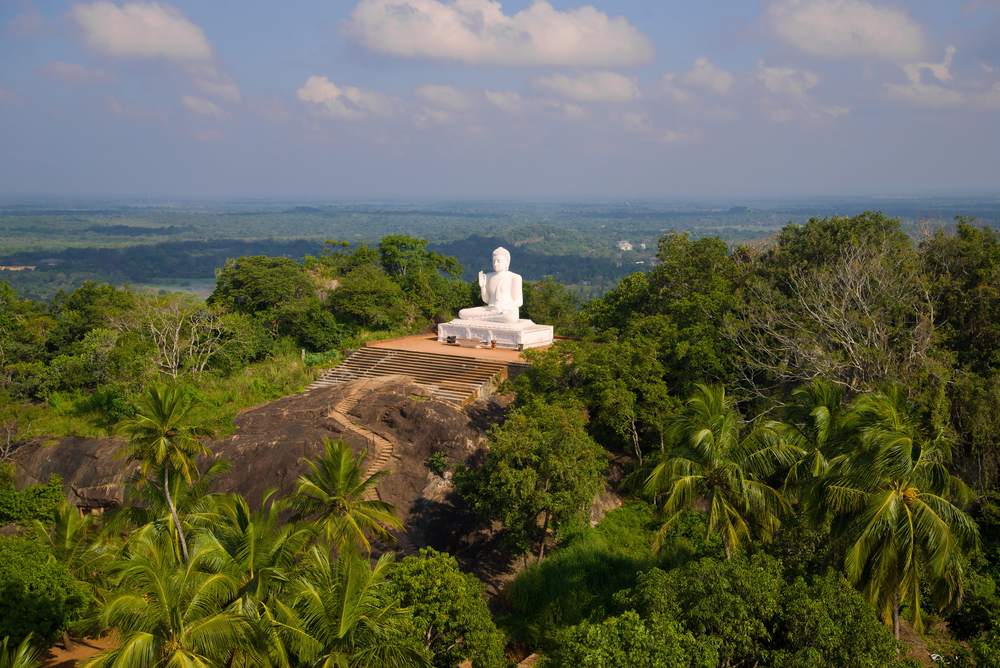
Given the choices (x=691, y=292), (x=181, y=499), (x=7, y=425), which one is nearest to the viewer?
(x=181, y=499)

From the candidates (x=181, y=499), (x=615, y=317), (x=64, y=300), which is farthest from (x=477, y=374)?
(x=64, y=300)

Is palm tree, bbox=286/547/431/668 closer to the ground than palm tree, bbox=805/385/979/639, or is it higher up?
closer to the ground

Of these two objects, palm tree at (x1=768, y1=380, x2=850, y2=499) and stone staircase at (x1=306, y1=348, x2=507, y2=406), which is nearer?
palm tree at (x1=768, y1=380, x2=850, y2=499)

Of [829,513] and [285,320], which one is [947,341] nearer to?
[829,513]

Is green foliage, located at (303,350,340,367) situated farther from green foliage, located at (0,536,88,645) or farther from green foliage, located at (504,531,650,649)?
Answer: green foliage, located at (504,531,650,649)

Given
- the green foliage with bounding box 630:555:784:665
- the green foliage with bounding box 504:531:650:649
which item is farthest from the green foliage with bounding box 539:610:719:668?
the green foliage with bounding box 504:531:650:649

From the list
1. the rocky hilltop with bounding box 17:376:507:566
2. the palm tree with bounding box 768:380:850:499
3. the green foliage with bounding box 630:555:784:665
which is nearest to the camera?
the green foliage with bounding box 630:555:784:665

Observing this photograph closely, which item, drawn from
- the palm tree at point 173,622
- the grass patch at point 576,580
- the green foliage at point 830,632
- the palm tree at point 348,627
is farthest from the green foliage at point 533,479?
the palm tree at point 173,622
